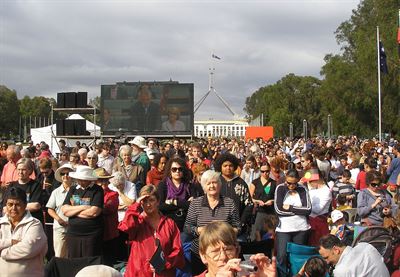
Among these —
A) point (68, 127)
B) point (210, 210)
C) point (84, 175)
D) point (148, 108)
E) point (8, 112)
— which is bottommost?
point (210, 210)

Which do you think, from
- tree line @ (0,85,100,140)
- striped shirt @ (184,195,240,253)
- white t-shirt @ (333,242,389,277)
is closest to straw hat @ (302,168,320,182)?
striped shirt @ (184,195,240,253)

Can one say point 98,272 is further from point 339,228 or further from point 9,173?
point 9,173

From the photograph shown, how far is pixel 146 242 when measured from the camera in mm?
5254

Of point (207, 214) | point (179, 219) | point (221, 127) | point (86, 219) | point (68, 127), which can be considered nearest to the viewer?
point (207, 214)

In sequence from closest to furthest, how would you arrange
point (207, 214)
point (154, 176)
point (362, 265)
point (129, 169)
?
1. point (362, 265)
2. point (207, 214)
3. point (154, 176)
4. point (129, 169)

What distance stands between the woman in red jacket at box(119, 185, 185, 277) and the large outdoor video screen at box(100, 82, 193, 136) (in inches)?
886

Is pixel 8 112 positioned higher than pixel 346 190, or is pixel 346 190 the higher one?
pixel 8 112

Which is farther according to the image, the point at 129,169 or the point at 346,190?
the point at 346,190

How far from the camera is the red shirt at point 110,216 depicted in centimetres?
644

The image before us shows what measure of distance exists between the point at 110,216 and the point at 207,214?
1289 millimetres

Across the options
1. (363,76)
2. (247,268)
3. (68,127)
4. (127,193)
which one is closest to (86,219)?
(127,193)

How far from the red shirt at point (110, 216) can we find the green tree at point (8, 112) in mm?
93109

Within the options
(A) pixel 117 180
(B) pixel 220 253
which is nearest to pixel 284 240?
(A) pixel 117 180

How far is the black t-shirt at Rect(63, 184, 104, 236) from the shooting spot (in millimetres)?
6301
